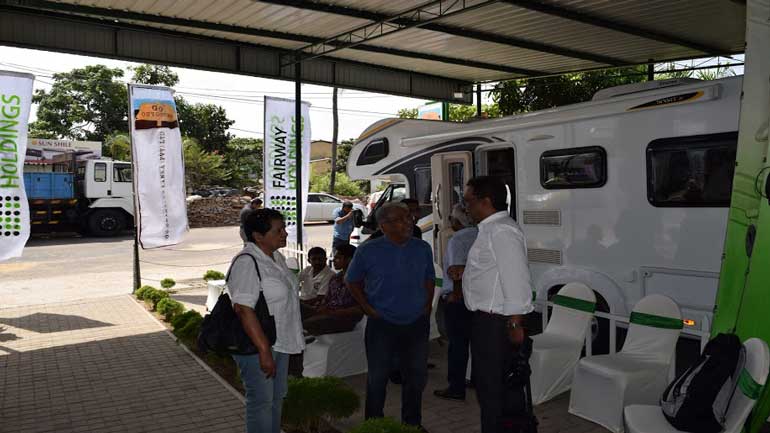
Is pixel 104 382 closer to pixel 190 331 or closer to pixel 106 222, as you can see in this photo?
pixel 190 331

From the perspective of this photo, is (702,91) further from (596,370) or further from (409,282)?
(409,282)

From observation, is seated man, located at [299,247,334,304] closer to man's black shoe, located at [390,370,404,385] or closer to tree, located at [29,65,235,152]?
man's black shoe, located at [390,370,404,385]

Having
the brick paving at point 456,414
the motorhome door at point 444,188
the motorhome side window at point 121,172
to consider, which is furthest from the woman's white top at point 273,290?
the motorhome side window at point 121,172

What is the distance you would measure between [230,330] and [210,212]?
86.1 feet

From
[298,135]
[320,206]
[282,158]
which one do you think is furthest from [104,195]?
[298,135]

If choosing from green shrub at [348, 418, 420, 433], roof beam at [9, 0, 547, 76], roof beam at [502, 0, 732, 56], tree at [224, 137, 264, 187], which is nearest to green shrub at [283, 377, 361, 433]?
green shrub at [348, 418, 420, 433]

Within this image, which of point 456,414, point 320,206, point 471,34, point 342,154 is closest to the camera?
point 456,414

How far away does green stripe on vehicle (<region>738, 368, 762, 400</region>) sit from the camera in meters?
3.28

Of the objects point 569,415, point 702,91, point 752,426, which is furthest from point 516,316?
point 702,91

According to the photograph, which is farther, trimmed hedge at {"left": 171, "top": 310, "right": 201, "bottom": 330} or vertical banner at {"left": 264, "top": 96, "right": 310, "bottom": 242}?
vertical banner at {"left": 264, "top": 96, "right": 310, "bottom": 242}

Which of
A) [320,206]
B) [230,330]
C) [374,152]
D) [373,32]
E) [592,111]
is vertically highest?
[373,32]

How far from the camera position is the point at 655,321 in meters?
4.96

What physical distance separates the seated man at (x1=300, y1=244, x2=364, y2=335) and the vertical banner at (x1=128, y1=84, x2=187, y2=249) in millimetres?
5171

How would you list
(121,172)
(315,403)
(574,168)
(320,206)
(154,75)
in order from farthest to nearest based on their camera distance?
(154,75) < (320,206) < (121,172) < (574,168) < (315,403)
